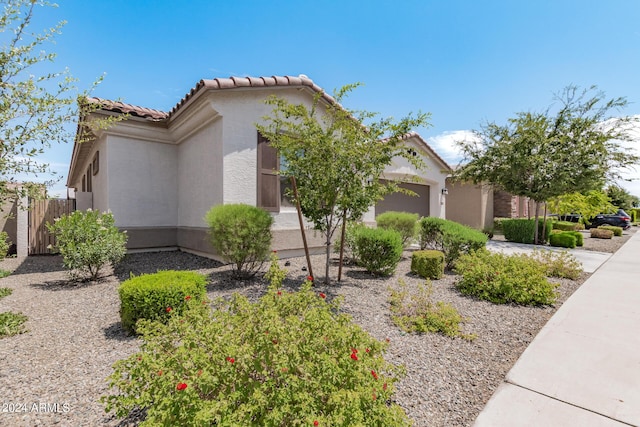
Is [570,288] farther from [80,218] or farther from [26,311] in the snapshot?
[80,218]

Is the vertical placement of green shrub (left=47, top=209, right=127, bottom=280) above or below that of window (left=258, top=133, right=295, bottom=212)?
below

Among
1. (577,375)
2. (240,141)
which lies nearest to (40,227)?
(240,141)

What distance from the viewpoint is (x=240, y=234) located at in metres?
5.46

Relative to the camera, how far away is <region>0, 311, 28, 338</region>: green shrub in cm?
350

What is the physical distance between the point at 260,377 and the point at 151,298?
2214 mm

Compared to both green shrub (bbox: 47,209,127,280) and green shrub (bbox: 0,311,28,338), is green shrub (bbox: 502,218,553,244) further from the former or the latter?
green shrub (bbox: 0,311,28,338)

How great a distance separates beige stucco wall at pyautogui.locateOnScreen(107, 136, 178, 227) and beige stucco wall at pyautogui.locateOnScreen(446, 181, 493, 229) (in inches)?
670

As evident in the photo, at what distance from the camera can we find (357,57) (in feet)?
26.5

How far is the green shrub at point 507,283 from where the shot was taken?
5102 mm

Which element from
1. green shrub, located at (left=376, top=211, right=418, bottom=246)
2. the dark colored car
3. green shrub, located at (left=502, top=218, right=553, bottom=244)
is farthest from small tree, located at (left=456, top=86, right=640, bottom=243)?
the dark colored car

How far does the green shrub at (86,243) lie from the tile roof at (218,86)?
2.54m

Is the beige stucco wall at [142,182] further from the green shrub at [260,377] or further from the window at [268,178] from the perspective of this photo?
the green shrub at [260,377]

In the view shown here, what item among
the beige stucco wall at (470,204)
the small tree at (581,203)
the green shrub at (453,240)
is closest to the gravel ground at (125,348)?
the green shrub at (453,240)

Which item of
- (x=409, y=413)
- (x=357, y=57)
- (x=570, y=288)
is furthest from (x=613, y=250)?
(x=409, y=413)
